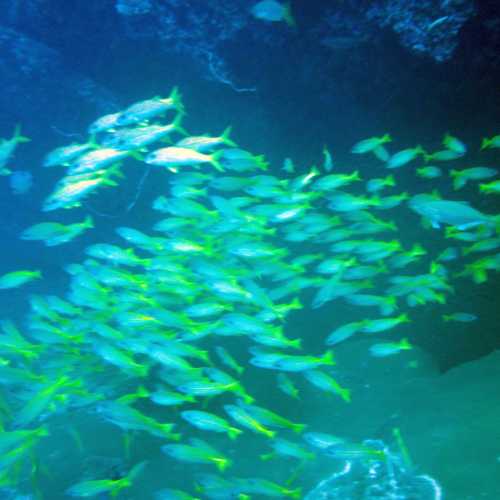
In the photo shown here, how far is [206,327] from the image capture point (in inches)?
199

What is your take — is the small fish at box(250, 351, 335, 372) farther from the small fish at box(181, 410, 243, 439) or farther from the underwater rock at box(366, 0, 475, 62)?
the underwater rock at box(366, 0, 475, 62)

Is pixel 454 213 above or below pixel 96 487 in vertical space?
above

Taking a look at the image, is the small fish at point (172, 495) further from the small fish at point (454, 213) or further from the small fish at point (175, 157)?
the small fish at point (454, 213)

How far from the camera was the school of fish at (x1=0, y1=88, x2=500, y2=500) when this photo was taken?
426cm

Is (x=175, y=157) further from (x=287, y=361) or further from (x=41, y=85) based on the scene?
(x=41, y=85)

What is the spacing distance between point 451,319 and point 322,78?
5.34m

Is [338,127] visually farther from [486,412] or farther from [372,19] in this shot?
[486,412]

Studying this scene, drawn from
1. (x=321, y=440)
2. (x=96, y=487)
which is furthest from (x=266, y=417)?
(x=96, y=487)

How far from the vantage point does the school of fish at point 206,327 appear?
426cm

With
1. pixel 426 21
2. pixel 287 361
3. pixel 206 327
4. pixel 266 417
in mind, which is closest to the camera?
pixel 266 417

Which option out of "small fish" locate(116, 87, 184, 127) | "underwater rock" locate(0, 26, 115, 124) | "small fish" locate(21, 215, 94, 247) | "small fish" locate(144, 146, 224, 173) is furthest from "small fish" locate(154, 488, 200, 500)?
"underwater rock" locate(0, 26, 115, 124)

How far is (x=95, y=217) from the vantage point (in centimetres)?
1041

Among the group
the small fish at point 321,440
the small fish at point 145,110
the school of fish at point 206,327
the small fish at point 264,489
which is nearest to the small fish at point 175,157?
the school of fish at point 206,327

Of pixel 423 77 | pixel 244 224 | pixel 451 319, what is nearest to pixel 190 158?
pixel 244 224
